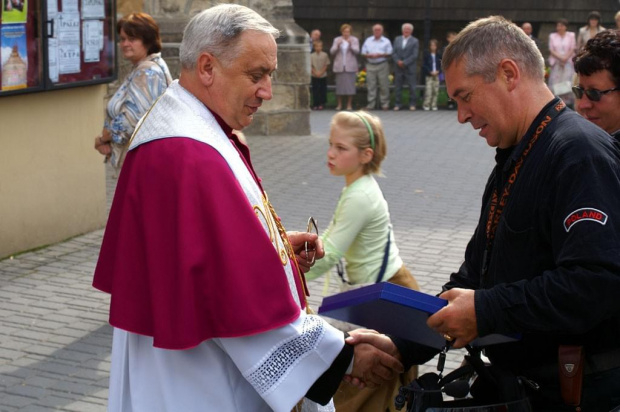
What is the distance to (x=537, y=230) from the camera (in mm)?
2947

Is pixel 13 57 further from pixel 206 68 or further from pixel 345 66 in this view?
pixel 345 66

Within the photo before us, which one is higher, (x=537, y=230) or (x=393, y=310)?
(x=537, y=230)

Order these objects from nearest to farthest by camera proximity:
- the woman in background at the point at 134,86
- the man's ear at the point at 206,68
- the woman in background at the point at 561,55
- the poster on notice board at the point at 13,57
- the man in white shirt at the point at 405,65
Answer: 1. the man's ear at the point at 206,68
2. the woman in background at the point at 134,86
3. the poster on notice board at the point at 13,57
4. the woman in background at the point at 561,55
5. the man in white shirt at the point at 405,65

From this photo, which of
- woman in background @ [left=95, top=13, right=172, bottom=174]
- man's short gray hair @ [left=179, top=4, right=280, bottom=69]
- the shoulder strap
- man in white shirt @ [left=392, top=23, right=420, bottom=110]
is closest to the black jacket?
man's short gray hair @ [left=179, top=4, right=280, bottom=69]

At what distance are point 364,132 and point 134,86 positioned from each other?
2723mm

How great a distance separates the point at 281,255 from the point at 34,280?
4937 mm

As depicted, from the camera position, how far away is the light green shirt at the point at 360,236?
5.25 m

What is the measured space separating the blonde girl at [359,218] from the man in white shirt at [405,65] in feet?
58.3

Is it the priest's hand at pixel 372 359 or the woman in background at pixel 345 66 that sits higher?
the priest's hand at pixel 372 359

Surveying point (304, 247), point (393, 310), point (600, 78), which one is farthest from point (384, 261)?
point (393, 310)

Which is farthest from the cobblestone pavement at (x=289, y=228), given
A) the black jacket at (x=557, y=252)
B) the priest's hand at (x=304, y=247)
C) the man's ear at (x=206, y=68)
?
the black jacket at (x=557, y=252)

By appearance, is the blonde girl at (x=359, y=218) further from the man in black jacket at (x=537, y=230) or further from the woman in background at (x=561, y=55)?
the woman in background at (x=561, y=55)

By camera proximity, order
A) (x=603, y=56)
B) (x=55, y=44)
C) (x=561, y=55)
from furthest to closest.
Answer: (x=561, y=55)
(x=55, y=44)
(x=603, y=56)

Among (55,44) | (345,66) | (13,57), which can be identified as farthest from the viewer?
(345,66)
